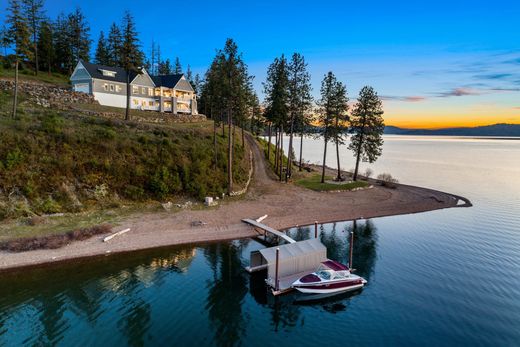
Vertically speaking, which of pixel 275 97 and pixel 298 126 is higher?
pixel 275 97

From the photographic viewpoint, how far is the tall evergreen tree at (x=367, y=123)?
5847 centimetres

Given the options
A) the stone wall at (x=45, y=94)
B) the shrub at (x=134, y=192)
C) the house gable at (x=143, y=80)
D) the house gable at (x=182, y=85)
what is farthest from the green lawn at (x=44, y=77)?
the shrub at (x=134, y=192)

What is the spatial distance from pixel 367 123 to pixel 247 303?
47365mm

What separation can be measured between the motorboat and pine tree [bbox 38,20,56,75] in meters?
91.4

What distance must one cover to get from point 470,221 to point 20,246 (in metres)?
54.4

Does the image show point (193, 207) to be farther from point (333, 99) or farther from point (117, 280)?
point (333, 99)

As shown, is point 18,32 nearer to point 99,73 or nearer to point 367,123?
point 99,73

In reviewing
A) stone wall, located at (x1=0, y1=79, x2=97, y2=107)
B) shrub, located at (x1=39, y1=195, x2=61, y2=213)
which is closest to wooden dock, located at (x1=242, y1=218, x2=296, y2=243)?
shrub, located at (x1=39, y1=195, x2=61, y2=213)

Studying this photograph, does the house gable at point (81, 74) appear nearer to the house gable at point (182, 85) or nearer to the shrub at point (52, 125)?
the house gable at point (182, 85)

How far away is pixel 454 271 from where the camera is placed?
2770 cm

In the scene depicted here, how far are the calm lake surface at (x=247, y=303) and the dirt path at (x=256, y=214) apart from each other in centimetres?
187

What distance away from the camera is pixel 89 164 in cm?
3903

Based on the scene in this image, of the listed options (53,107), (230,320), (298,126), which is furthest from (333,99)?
(53,107)

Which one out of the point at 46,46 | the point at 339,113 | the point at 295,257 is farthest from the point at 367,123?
the point at 46,46
